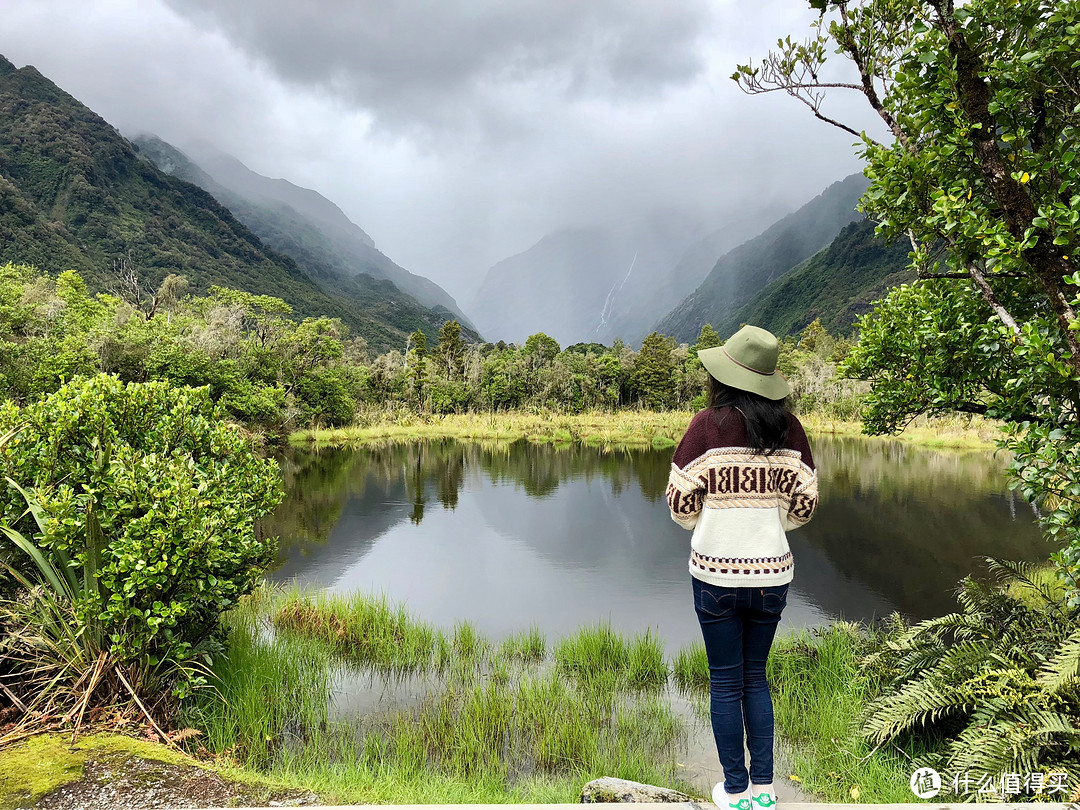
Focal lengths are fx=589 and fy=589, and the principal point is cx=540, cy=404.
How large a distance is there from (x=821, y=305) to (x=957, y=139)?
70935 mm

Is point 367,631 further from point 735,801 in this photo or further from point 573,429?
point 573,429

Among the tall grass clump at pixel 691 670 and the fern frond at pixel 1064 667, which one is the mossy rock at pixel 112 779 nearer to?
the tall grass clump at pixel 691 670

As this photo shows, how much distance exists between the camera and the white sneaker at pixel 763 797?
2051 mm

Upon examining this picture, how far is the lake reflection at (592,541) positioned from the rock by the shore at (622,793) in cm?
280

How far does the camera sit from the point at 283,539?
914cm

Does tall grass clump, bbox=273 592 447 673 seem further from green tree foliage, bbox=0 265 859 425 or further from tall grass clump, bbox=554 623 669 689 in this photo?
green tree foliage, bbox=0 265 859 425

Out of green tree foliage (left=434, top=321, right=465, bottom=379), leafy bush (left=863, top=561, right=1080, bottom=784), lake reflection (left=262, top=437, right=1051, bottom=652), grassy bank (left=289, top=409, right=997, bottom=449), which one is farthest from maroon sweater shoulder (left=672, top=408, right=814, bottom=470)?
green tree foliage (left=434, top=321, right=465, bottom=379)

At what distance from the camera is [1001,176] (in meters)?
2.62

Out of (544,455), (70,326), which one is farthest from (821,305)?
(70,326)

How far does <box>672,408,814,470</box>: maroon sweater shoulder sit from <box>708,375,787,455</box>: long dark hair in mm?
23

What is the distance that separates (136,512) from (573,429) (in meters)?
22.9

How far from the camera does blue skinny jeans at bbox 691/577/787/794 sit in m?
2.05

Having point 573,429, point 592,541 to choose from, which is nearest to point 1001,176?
point 592,541

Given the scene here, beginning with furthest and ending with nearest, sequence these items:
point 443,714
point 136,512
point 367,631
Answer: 1. point 367,631
2. point 443,714
3. point 136,512
